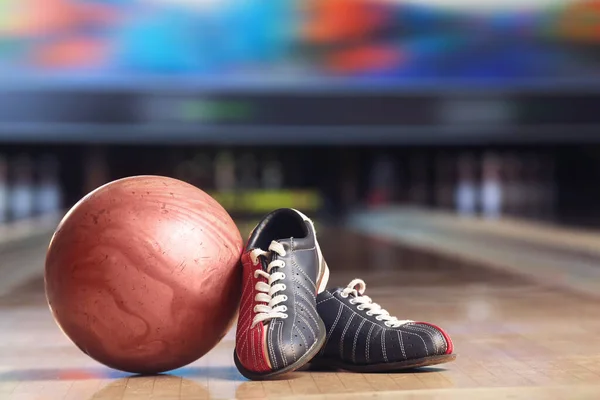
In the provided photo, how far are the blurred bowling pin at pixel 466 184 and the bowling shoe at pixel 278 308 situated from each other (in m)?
10.7

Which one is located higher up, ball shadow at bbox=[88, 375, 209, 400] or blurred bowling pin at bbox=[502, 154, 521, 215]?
ball shadow at bbox=[88, 375, 209, 400]

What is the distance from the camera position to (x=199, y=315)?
2340mm

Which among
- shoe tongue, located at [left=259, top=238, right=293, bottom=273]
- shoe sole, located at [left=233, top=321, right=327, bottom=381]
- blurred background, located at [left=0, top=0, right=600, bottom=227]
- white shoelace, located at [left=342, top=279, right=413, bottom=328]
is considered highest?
blurred background, located at [left=0, top=0, right=600, bottom=227]

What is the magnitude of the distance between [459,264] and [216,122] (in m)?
4.98

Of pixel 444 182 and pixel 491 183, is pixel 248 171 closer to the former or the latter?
pixel 444 182

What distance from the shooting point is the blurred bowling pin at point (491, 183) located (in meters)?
13.0

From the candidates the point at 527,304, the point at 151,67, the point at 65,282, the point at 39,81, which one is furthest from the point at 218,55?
the point at 65,282

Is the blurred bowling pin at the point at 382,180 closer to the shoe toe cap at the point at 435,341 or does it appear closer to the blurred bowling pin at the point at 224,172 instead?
the blurred bowling pin at the point at 224,172

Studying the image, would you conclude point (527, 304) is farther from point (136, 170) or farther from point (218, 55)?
point (136, 170)

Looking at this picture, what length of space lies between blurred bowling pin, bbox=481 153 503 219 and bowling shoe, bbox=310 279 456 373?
10540 millimetres

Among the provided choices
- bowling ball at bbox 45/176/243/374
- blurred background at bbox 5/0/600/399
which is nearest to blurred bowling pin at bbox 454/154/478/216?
blurred background at bbox 5/0/600/399

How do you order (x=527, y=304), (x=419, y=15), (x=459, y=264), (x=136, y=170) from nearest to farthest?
(x=527, y=304), (x=459, y=264), (x=419, y=15), (x=136, y=170)

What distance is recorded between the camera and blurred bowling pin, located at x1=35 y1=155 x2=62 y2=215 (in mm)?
12164

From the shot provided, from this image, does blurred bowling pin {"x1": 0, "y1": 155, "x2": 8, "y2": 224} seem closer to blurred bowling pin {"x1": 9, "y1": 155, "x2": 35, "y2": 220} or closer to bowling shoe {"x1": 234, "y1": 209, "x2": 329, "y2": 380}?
blurred bowling pin {"x1": 9, "y1": 155, "x2": 35, "y2": 220}
